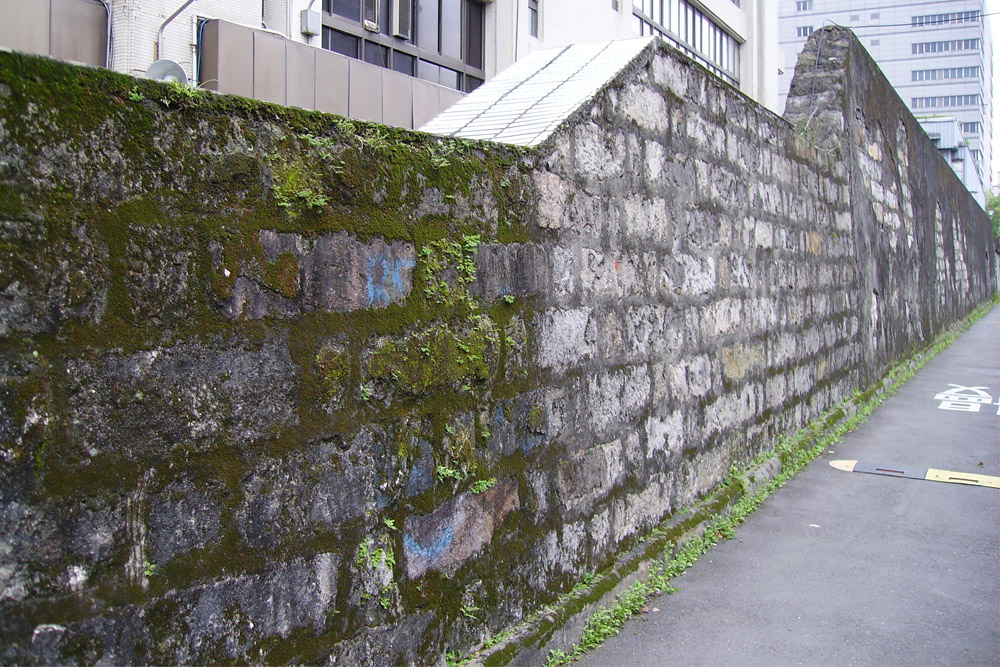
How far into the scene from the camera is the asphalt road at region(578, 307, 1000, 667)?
11.6ft

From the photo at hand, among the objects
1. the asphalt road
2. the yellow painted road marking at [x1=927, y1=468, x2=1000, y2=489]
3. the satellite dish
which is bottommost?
the asphalt road

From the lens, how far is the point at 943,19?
111 meters

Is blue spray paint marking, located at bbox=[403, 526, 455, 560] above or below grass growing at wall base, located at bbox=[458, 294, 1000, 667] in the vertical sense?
above

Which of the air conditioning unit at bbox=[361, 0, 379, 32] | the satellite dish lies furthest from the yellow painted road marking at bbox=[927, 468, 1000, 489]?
the air conditioning unit at bbox=[361, 0, 379, 32]

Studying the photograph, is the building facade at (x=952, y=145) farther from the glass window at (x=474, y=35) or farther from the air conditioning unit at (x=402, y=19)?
the air conditioning unit at (x=402, y=19)

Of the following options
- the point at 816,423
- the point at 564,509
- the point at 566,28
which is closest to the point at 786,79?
the point at 566,28

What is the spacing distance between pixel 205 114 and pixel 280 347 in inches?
23.5

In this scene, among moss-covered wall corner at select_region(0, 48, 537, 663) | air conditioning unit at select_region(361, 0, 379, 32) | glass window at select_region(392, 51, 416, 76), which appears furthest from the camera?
Result: glass window at select_region(392, 51, 416, 76)

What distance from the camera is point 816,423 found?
7227 millimetres

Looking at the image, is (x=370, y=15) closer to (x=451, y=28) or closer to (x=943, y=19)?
(x=451, y=28)

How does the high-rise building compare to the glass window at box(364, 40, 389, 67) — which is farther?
the high-rise building

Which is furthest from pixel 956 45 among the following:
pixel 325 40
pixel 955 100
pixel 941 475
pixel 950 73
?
pixel 941 475

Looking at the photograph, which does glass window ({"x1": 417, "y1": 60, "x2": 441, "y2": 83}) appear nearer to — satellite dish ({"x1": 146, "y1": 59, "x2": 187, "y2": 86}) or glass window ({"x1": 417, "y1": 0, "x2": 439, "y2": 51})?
glass window ({"x1": 417, "y1": 0, "x2": 439, "y2": 51})

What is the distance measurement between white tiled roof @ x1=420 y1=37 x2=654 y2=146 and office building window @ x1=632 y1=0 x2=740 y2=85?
19.9m
